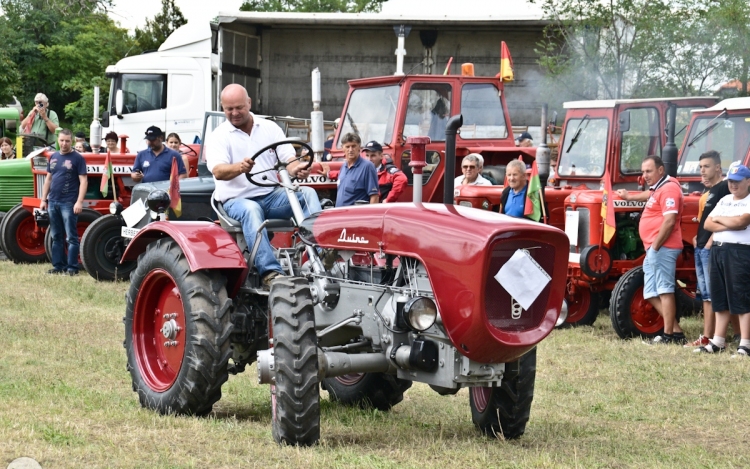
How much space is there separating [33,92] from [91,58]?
2.71 metres

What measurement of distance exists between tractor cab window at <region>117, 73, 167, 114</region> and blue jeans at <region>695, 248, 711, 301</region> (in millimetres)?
12118

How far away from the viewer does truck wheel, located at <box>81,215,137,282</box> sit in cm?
1288

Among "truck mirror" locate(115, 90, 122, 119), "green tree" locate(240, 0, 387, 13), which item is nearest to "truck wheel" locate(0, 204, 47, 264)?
"truck mirror" locate(115, 90, 122, 119)

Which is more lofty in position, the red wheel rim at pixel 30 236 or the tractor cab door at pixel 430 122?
the tractor cab door at pixel 430 122

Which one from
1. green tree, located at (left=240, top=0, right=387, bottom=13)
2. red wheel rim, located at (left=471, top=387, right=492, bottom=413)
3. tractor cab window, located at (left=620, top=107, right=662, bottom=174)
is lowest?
red wheel rim, located at (left=471, top=387, right=492, bottom=413)

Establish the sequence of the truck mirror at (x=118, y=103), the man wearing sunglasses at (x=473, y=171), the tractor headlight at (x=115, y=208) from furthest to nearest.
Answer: the truck mirror at (x=118, y=103), the tractor headlight at (x=115, y=208), the man wearing sunglasses at (x=473, y=171)

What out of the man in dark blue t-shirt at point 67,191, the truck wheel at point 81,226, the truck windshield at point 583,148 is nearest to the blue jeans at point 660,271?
the truck windshield at point 583,148

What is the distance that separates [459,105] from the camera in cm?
1226

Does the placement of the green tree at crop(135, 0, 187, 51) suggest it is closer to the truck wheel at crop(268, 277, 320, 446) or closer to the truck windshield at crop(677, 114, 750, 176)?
the truck windshield at crop(677, 114, 750, 176)

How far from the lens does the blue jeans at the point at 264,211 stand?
19.0 feet

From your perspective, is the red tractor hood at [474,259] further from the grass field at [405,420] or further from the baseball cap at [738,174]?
the baseball cap at [738,174]

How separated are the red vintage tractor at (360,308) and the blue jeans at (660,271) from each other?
12.3ft

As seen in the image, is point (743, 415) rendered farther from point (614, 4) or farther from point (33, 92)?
point (33, 92)

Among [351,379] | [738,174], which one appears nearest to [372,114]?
[738,174]
